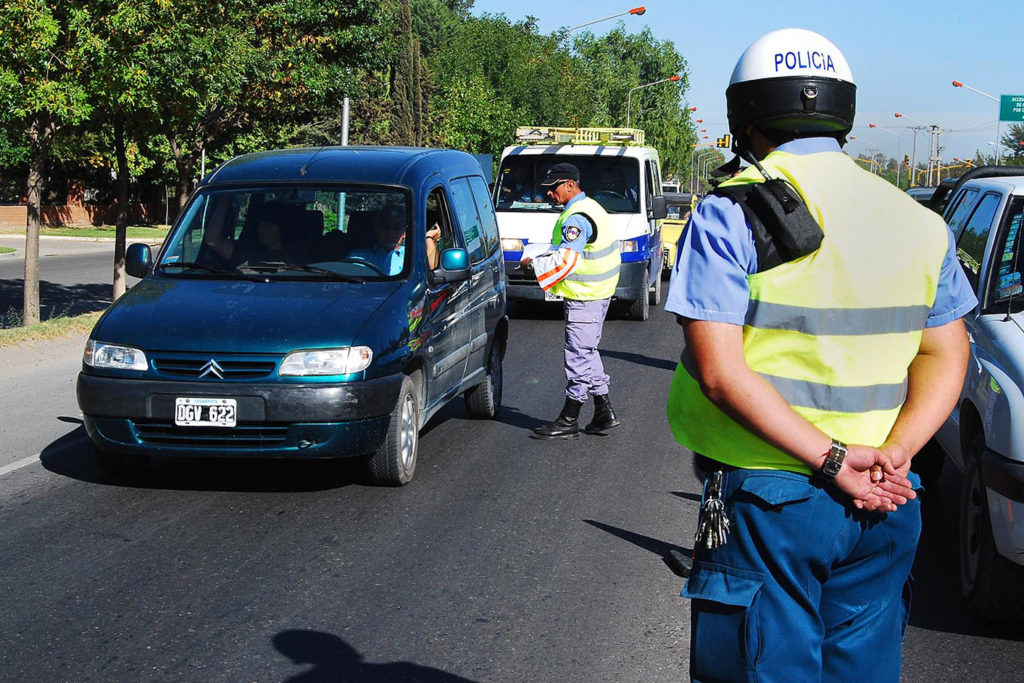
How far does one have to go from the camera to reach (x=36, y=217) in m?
14.9

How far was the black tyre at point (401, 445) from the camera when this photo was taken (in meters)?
7.12

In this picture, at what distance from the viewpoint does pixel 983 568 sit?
16.6ft

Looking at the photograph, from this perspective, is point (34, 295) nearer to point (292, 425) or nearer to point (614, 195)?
point (614, 195)

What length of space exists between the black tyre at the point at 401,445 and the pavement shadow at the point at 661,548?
118cm

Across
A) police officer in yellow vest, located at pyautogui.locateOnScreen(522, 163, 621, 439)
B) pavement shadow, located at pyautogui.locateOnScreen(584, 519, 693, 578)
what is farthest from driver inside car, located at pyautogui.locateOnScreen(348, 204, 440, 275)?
pavement shadow, located at pyautogui.locateOnScreen(584, 519, 693, 578)

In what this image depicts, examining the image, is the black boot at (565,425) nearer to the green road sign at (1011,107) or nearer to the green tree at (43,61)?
the green tree at (43,61)

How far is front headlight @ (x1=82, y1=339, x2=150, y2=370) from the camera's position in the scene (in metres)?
6.89

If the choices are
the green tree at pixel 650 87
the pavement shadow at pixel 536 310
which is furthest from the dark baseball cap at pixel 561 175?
the green tree at pixel 650 87

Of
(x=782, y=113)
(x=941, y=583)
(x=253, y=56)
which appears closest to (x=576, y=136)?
(x=253, y=56)

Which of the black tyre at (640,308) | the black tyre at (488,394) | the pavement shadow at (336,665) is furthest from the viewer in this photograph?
the black tyre at (640,308)

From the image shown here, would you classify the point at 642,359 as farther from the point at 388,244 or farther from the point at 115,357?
the point at 115,357

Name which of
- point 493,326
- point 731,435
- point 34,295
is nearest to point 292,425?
point 493,326

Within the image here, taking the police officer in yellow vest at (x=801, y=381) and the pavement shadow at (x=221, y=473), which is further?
the pavement shadow at (x=221, y=473)

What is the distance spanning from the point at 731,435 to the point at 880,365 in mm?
338
